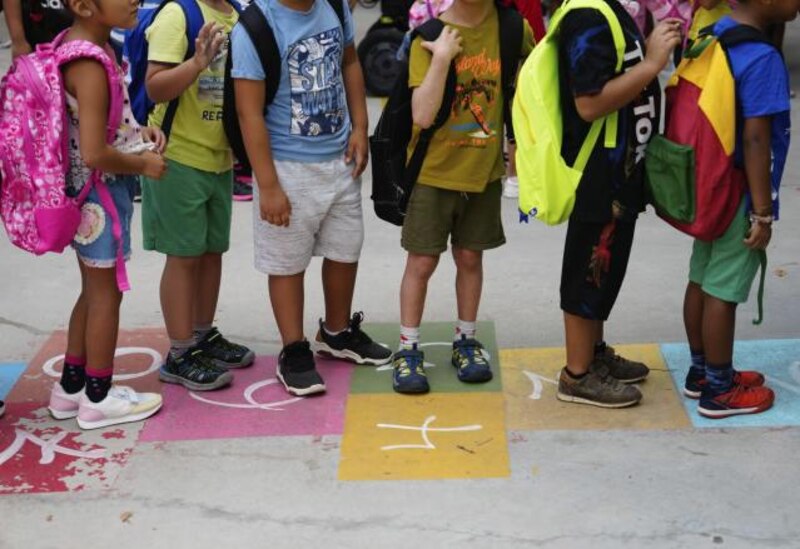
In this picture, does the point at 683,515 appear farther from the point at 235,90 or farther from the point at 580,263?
the point at 235,90

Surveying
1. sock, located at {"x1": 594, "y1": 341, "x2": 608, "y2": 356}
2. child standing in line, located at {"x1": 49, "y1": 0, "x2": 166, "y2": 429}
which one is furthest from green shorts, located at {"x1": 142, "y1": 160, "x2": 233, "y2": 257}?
sock, located at {"x1": 594, "y1": 341, "x2": 608, "y2": 356}

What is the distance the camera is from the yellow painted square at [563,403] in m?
4.25

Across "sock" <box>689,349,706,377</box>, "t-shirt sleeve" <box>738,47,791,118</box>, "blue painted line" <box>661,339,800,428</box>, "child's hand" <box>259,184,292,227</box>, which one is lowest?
"blue painted line" <box>661,339,800,428</box>

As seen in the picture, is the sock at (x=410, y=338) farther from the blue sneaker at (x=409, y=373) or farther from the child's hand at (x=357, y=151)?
the child's hand at (x=357, y=151)

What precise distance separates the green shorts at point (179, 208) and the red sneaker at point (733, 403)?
74.1 inches

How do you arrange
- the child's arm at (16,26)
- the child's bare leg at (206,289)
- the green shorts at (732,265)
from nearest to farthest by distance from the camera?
the green shorts at (732,265), the child's bare leg at (206,289), the child's arm at (16,26)

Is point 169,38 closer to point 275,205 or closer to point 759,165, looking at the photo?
point 275,205

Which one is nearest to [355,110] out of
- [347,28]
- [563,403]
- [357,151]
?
[357,151]

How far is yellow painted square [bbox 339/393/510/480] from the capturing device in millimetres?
3947

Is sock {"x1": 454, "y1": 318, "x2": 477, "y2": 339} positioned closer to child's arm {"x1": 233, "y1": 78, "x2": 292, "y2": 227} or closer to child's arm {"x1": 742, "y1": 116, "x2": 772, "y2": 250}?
child's arm {"x1": 233, "y1": 78, "x2": 292, "y2": 227}

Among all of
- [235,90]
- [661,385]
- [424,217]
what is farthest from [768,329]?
[235,90]

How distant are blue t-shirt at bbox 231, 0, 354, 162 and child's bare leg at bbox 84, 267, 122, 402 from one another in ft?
2.42

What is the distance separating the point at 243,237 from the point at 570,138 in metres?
2.82

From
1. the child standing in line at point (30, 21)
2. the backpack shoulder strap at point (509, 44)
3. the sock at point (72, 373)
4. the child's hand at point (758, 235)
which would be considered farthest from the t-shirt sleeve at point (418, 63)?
the child standing in line at point (30, 21)
